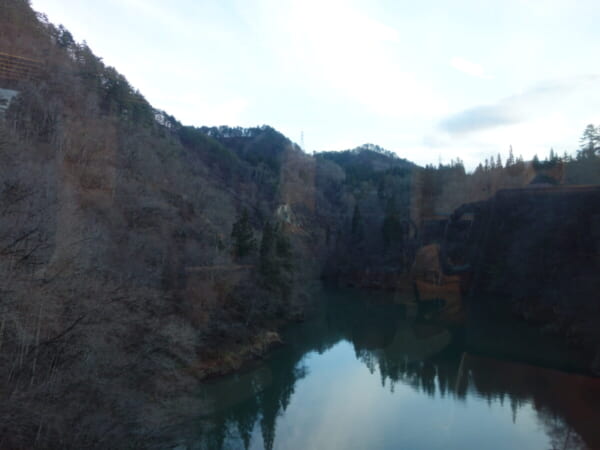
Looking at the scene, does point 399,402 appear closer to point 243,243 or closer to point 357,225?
point 243,243

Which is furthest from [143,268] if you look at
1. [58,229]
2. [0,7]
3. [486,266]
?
[0,7]

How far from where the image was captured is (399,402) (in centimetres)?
887

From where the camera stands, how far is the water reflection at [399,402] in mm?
7086

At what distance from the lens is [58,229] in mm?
6438

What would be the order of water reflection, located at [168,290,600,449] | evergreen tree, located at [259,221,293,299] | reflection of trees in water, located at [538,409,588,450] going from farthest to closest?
1. evergreen tree, located at [259,221,293,299]
2. water reflection, located at [168,290,600,449]
3. reflection of trees in water, located at [538,409,588,450]

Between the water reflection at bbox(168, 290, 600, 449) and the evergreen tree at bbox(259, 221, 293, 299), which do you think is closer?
the water reflection at bbox(168, 290, 600, 449)

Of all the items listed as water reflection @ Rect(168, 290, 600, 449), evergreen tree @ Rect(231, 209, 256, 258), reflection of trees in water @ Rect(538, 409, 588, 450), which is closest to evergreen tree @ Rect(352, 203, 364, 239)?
water reflection @ Rect(168, 290, 600, 449)

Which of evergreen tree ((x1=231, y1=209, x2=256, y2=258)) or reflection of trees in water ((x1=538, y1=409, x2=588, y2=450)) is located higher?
evergreen tree ((x1=231, y1=209, x2=256, y2=258))

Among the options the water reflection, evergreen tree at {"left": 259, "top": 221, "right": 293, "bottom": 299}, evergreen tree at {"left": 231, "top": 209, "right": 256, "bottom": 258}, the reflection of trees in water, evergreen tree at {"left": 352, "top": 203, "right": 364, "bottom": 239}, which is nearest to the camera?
the reflection of trees in water

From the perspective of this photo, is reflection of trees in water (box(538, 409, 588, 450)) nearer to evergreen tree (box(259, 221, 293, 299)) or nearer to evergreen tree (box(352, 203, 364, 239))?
evergreen tree (box(259, 221, 293, 299))

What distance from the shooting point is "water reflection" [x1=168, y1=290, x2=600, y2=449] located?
7.09m

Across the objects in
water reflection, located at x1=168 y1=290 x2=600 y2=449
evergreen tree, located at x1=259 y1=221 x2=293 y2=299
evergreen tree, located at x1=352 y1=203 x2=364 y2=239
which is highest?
evergreen tree, located at x1=352 y1=203 x2=364 y2=239

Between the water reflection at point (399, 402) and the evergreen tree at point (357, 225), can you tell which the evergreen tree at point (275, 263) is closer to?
the water reflection at point (399, 402)

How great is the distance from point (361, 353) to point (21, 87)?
12151 millimetres
